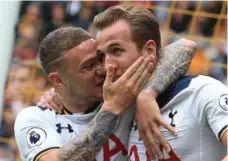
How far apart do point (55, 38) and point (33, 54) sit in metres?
2.77

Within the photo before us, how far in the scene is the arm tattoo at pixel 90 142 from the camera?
2.01 metres

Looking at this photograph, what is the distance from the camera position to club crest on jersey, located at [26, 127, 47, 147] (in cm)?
212

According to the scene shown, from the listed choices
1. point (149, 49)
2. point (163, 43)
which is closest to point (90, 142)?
point (149, 49)

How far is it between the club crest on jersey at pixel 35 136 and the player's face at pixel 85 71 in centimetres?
19

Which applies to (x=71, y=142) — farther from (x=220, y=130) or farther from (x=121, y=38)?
(x=220, y=130)

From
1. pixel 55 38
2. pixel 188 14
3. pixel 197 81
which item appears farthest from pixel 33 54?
pixel 197 81

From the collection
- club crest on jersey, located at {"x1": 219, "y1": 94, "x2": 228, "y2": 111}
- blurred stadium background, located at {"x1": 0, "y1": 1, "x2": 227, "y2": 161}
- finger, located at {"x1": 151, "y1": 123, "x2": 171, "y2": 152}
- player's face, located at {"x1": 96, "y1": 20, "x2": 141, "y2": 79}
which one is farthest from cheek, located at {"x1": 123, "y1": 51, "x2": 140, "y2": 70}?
blurred stadium background, located at {"x1": 0, "y1": 1, "x2": 227, "y2": 161}

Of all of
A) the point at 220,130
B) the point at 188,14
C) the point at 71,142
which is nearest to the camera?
the point at 220,130

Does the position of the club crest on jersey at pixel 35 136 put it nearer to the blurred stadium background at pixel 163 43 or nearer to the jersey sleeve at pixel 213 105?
the jersey sleeve at pixel 213 105

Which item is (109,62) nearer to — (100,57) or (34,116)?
(100,57)

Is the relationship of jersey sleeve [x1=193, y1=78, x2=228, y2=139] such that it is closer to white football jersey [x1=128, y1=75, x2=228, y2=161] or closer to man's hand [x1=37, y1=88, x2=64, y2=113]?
white football jersey [x1=128, y1=75, x2=228, y2=161]

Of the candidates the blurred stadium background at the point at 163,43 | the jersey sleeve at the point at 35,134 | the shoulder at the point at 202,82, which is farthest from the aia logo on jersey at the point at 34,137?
the blurred stadium background at the point at 163,43

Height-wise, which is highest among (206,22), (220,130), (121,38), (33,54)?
(121,38)

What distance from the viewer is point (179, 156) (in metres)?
1.91
